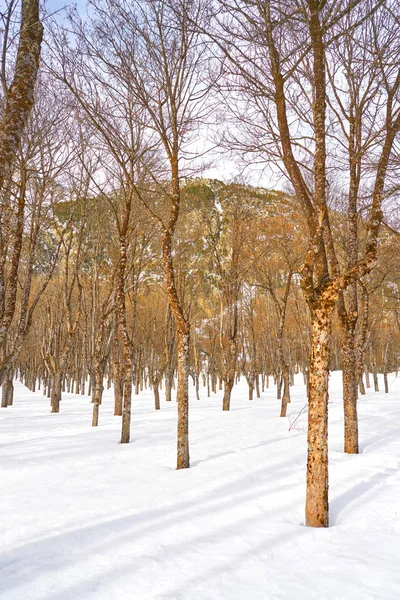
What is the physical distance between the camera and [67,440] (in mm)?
9148

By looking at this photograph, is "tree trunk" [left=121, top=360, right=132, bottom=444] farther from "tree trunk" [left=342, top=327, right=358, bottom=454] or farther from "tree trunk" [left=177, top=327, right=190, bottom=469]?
"tree trunk" [left=342, top=327, right=358, bottom=454]

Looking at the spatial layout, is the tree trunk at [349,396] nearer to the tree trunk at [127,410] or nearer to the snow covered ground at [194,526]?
the snow covered ground at [194,526]

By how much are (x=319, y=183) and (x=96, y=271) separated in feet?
40.0

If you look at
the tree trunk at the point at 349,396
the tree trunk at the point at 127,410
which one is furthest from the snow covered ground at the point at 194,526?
the tree trunk at the point at 127,410

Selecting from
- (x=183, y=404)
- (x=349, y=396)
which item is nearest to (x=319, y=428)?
(x=183, y=404)

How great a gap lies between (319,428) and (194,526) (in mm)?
1799

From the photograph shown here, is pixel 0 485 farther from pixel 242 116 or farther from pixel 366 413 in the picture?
pixel 366 413

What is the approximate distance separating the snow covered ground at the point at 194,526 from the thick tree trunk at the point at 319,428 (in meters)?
0.22

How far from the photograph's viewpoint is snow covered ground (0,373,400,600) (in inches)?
115

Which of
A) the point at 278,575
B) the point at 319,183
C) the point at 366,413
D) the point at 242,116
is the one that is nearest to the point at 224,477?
the point at 278,575

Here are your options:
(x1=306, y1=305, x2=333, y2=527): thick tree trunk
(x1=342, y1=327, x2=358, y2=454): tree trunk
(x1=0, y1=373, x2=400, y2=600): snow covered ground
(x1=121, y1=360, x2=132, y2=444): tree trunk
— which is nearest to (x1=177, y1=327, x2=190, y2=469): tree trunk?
(x1=0, y1=373, x2=400, y2=600): snow covered ground

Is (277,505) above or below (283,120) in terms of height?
below

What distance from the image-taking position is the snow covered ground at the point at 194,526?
115 inches

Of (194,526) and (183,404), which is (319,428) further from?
(183,404)
